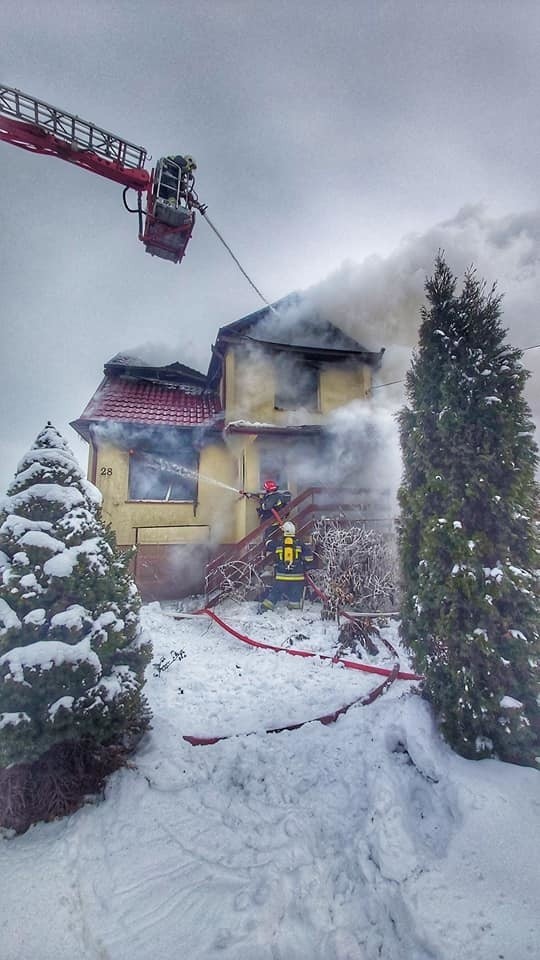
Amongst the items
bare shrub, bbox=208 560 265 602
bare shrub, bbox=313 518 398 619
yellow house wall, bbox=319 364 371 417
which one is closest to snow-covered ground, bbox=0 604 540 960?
bare shrub, bbox=313 518 398 619

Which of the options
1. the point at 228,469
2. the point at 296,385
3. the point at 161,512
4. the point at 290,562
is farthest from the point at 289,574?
the point at 296,385

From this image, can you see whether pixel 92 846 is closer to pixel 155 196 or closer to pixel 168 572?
pixel 168 572

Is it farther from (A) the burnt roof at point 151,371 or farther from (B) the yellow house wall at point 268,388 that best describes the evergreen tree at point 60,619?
(A) the burnt roof at point 151,371

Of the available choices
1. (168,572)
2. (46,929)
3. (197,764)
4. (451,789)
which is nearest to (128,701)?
(197,764)

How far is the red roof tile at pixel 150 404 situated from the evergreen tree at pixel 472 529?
8.81 m

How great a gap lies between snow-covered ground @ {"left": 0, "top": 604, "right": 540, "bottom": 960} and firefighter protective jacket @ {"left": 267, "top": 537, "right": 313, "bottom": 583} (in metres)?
4.30

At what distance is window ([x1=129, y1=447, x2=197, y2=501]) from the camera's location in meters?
11.0

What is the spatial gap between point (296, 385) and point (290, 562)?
6541mm

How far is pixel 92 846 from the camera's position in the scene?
2490 mm

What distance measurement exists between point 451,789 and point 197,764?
1986mm

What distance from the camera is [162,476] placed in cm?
1127

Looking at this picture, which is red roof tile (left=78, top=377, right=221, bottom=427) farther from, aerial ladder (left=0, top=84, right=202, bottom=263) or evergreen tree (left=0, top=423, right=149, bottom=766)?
evergreen tree (left=0, top=423, right=149, bottom=766)

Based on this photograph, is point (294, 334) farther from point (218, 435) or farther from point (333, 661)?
point (333, 661)

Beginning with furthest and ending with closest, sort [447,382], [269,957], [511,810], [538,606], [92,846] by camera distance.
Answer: [447,382] → [538,606] → [92,846] → [511,810] → [269,957]
